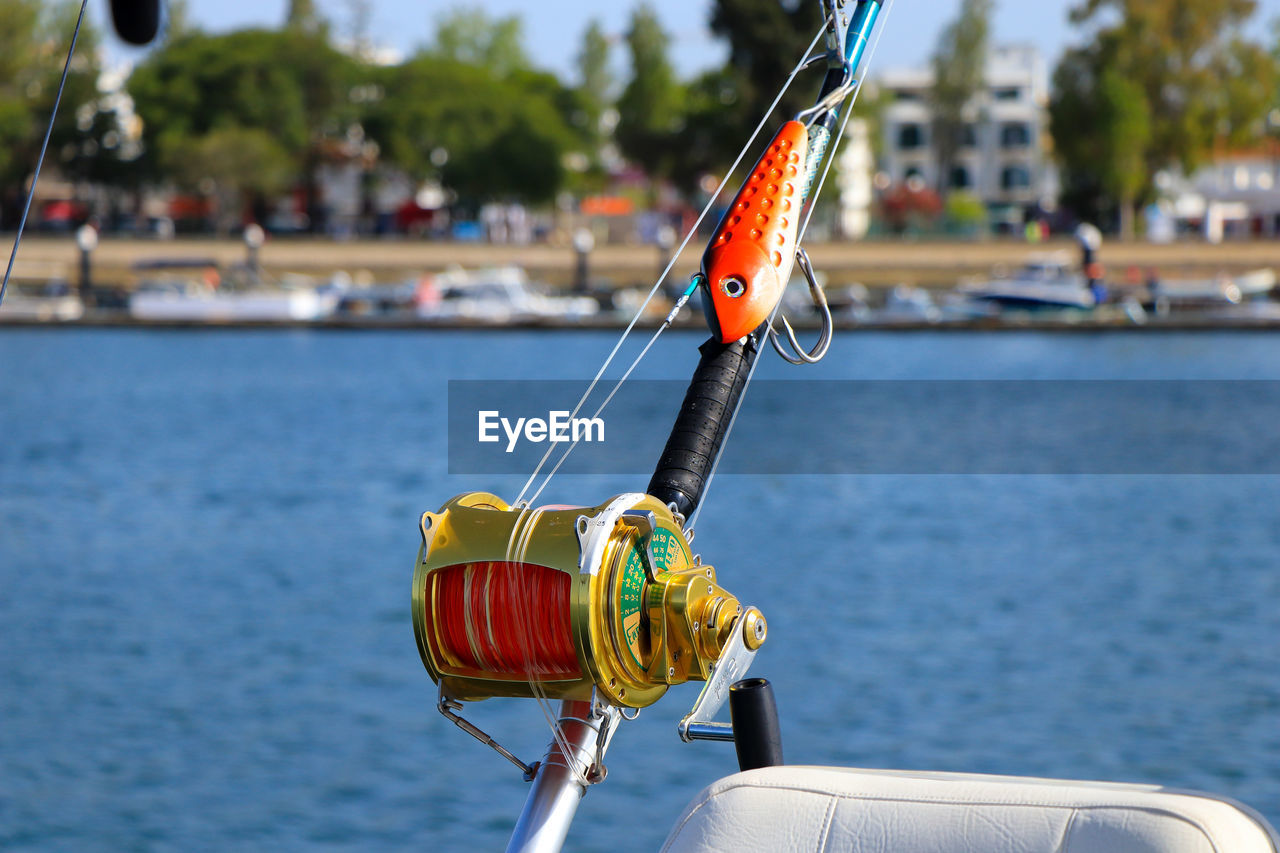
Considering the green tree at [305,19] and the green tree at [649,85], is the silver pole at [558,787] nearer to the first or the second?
the green tree at [649,85]

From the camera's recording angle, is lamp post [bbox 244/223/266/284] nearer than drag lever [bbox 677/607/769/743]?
No

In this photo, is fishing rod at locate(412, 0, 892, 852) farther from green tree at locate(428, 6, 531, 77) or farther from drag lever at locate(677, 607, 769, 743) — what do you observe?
green tree at locate(428, 6, 531, 77)

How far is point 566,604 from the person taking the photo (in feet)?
6.81

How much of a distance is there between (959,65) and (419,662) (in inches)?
3225

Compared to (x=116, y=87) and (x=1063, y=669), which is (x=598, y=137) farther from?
(x=1063, y=669)

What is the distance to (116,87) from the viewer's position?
273 feet

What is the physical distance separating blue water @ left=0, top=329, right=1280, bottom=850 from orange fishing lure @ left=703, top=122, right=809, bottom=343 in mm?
7369

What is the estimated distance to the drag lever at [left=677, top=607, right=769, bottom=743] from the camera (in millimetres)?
2273

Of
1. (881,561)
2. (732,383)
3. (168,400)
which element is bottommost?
(168,400)

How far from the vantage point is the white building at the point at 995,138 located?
9725cm

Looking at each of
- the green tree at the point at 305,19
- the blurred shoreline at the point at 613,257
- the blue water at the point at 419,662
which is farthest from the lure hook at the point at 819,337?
the green tree at the point at 305,19

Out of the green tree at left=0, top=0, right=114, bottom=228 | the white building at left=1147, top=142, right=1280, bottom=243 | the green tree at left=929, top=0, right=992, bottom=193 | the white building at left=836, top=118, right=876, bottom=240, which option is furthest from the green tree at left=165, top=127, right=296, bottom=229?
the white building at left=1147, top=142, right=1280, bottom=243

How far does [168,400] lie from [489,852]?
104ft

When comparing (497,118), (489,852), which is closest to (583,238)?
(497,118)
